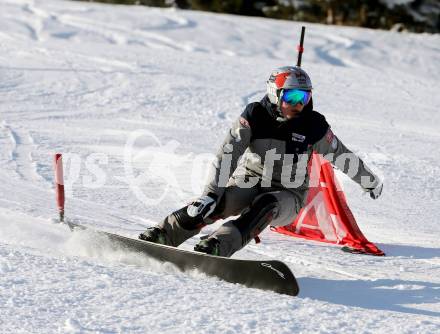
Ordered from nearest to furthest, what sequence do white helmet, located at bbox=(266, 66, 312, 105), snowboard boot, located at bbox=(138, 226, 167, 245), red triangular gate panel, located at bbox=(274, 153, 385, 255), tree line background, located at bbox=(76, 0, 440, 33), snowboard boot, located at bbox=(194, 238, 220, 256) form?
snowboard boot, located at bbox=(194, 238, 220, 256), snowboard boot, located at bbox=(138, 226, 167, 245), white helmet, located at bbox=(266, 66, 312, 105), red triangular gate panel, located at bbox=(274, 153, 385, 255), tree line background, located at bbox=(76, 0, 440, 33)

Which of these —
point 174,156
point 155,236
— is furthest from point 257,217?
point 174,156

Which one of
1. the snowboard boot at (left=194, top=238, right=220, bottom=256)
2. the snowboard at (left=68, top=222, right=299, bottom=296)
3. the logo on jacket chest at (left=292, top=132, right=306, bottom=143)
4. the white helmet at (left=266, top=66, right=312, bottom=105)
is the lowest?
the snowboard at (left=68, top=222, right=299, bottom=296)

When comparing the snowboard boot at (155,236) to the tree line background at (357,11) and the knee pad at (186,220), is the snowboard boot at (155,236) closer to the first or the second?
A: the knee pad at (186,220)

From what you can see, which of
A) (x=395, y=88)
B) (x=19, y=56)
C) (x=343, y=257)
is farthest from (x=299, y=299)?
(x=19, y=56)

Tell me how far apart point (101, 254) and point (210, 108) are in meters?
6.94

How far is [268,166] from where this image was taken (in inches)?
231

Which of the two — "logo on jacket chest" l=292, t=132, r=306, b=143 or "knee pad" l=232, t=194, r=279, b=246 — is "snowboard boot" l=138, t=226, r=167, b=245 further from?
"logo on jacket chest" l=292, t=132, r=306, b=143

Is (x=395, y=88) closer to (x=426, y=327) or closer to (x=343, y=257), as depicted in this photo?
(x=343, y=257)

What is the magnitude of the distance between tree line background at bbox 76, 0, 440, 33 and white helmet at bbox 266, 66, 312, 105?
70.3 ft

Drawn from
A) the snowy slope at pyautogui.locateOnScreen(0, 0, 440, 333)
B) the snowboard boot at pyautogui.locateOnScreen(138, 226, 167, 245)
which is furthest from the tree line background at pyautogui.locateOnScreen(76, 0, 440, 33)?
the snowboard boot at pyautogui.locateOnScreen(138, 226, 167, 245)

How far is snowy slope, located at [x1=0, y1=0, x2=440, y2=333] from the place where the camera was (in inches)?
168

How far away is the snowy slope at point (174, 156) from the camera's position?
14.0 feet

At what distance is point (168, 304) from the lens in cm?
428

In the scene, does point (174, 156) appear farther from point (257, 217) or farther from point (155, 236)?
point (257, 217)
